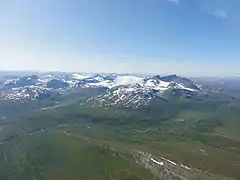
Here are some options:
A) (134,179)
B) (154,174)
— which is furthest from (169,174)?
(134,179)

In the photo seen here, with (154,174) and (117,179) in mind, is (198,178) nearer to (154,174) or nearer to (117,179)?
(154,174)

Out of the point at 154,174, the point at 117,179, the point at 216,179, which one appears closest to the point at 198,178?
the point at 216,179

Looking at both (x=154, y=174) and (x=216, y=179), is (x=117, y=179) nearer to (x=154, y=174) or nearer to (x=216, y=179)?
(x=154, y=174)

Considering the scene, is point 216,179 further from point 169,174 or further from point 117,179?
point 117,179

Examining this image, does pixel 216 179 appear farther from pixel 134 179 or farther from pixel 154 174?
pixel 134 179

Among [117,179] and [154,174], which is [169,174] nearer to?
[154,174]

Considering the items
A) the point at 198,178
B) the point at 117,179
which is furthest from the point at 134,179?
the point at 198,178
